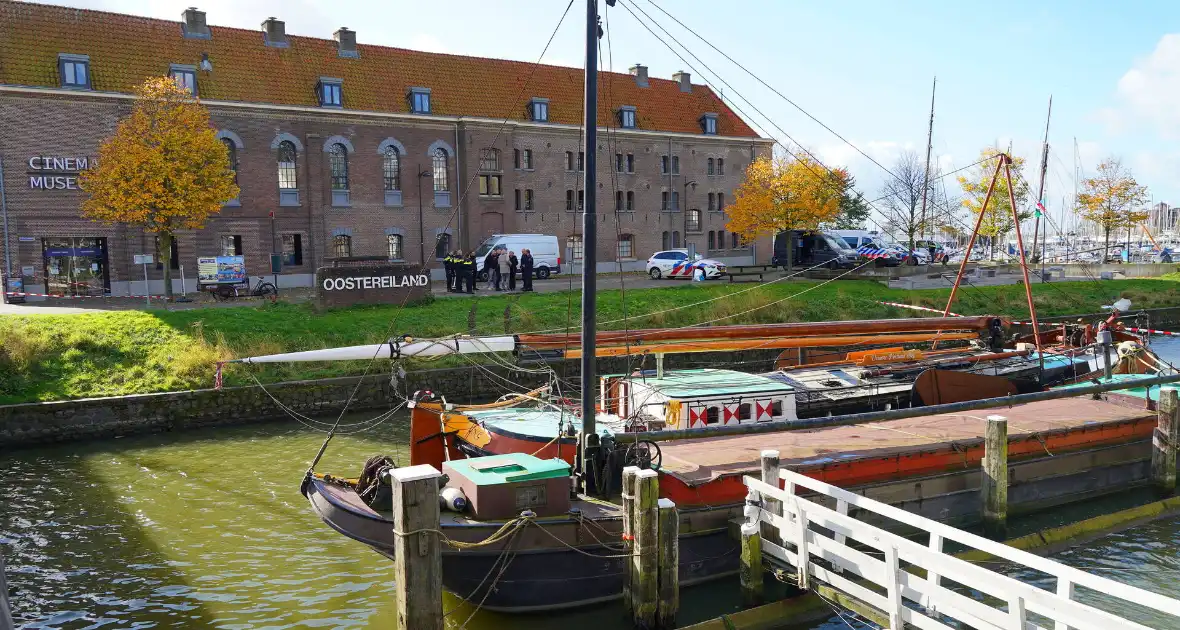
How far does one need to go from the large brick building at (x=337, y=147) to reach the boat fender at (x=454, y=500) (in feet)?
63.6

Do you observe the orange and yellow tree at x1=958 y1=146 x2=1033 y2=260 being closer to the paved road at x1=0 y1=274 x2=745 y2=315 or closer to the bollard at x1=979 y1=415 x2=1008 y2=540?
the paved road at x1=0 y1=274 x2=745 y2=315

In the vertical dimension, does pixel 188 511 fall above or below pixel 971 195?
below

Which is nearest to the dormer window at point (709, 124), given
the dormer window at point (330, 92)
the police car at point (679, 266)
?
the police car at point (679, 266)

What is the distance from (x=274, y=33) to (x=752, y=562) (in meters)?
41.6

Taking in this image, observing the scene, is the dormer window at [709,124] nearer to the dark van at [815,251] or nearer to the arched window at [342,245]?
Answer: the dark van at [815,251]

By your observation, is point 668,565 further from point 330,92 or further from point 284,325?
point 330,92

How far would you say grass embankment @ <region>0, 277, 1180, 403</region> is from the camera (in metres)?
22.2

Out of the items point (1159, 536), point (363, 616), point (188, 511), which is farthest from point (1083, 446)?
point (188, 511)

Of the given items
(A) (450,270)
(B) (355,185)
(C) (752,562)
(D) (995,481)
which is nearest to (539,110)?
(B) (355,185)

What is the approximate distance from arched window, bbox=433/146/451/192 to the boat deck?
34.0 meters

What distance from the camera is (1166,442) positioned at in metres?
15.8

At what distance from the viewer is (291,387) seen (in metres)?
23.3

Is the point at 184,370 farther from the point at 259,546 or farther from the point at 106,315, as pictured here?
the point at 259,546

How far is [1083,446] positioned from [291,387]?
19.0 meters
